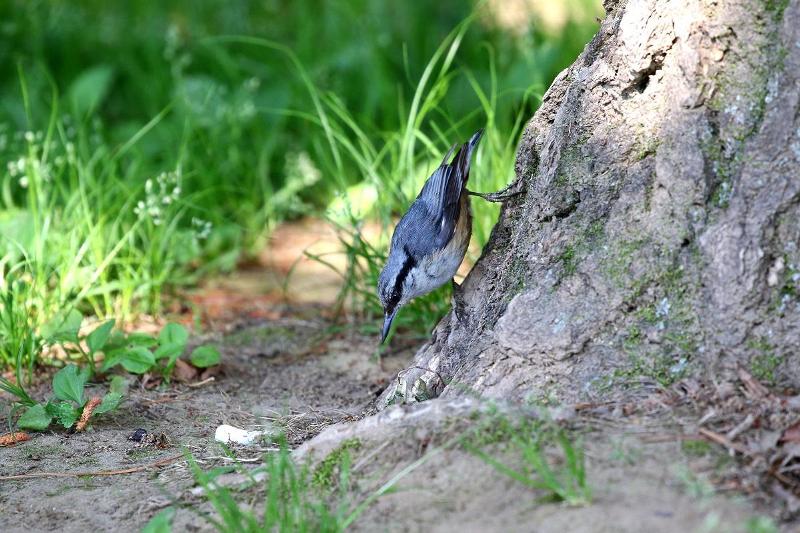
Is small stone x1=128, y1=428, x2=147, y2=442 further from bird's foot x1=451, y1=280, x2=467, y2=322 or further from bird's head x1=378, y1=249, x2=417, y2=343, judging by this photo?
bird's foot x1=451, y1=280, x2=467, y2=322

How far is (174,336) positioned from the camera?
13.8 ft

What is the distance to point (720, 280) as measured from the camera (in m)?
2.80

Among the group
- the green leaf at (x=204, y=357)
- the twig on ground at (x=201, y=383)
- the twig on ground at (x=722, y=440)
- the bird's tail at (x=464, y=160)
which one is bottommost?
the twig on ground at (x=201, y=383)

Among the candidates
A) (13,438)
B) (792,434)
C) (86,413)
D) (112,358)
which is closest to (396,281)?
(112,358)

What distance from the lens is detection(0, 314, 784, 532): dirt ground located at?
7.80 feet

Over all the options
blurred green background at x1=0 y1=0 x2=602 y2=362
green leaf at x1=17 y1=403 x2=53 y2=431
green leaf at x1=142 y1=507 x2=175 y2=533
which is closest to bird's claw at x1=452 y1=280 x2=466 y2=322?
blurred green background at x1=0 y1=0 x2=602 y2=362

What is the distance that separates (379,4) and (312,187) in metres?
2.36

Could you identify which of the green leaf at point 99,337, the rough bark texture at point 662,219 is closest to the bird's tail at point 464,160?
the rough bark texture at point 662,219

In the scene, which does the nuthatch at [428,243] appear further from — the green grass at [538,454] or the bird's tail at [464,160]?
the green grass at [538,454]

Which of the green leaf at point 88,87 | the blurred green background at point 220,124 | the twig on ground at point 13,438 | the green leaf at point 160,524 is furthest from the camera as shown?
the green leaf at point 88,87

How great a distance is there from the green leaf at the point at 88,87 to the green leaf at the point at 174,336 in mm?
3135

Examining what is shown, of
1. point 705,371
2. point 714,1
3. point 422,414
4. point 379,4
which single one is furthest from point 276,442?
A: point 379,4

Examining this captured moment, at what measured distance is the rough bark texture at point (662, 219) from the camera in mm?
2758

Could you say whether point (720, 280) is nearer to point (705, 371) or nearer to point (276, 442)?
point (705, 371)
